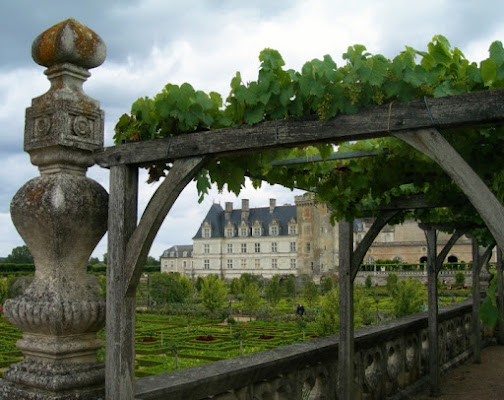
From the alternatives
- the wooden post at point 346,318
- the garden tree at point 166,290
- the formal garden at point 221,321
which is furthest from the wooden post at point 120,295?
the garden tree at point 166,290

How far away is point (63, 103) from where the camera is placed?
305 cm

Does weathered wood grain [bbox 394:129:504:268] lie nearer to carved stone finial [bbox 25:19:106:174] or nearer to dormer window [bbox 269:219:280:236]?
carved stone finial [bbox 25:19:106:174]

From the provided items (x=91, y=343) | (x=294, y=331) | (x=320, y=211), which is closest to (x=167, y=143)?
(x=91, y=343)

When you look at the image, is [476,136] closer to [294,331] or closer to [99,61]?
[99,61]

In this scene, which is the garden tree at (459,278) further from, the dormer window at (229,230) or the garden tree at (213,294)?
the dormer window at (229,230)

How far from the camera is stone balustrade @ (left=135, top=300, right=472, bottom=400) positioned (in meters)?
3.40

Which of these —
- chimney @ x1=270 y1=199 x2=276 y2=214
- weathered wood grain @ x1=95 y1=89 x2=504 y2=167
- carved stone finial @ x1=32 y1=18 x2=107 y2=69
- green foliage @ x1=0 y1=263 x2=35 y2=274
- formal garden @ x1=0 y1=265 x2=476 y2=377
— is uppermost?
chimney @ x1=270 y1=199 x2=276 y2=214

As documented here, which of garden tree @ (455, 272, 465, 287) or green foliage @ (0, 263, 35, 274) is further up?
green foliage @ (0, 263, 35, 274)

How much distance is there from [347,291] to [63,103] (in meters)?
3.40

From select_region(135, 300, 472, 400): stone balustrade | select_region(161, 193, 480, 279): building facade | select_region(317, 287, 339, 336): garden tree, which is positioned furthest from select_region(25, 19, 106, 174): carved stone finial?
select_region(161, 193, 480, 279): building facade

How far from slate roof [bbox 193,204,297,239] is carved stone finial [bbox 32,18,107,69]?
5619cm

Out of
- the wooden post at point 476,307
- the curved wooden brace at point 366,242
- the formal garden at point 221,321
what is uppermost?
the curved wooden brace at point 366,242

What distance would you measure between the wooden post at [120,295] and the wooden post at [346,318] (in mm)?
2468

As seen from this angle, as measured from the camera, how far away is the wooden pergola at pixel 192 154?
231 cm
